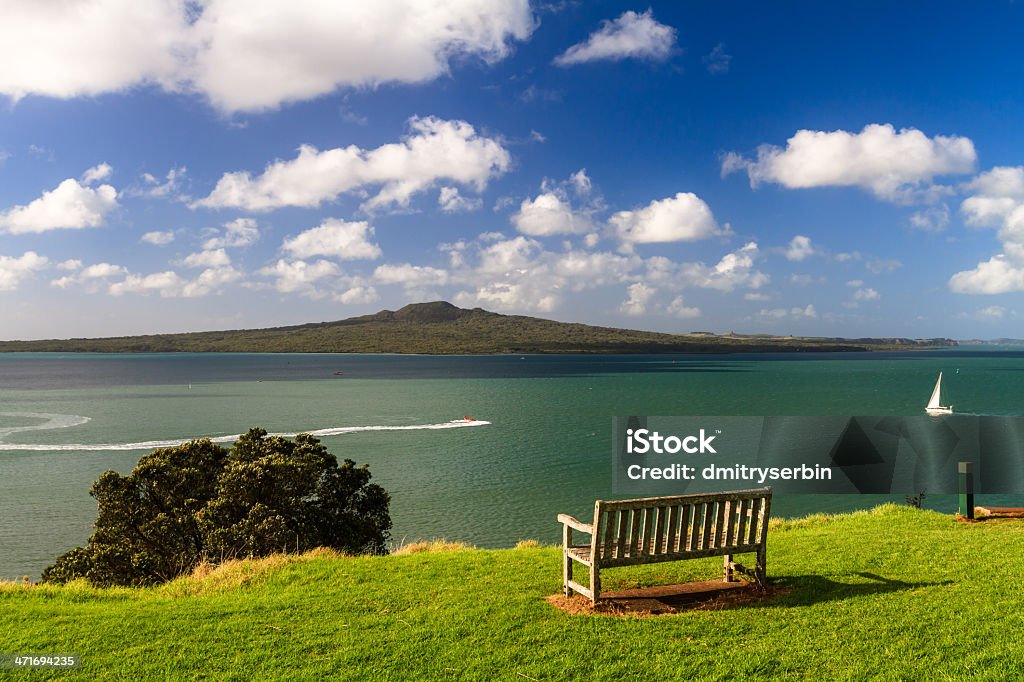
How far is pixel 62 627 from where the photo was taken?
7.19m

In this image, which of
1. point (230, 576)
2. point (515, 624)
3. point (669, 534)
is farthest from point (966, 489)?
point (230, 576)

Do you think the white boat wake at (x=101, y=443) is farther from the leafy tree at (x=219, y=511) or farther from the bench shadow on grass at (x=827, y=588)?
the bench shadow on grass at (x=827, y=588)

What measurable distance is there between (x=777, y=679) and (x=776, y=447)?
184ft

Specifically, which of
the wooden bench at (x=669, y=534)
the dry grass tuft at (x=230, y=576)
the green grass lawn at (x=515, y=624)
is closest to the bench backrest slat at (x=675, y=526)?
the wooden bench at (x=669, y=534)

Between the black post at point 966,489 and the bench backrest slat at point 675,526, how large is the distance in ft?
23.1

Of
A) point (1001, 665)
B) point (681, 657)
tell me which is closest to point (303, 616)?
point (681, 657)

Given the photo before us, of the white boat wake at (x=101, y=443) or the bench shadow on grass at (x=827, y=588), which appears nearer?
the bench shadow on grass at (x=827, y=588)

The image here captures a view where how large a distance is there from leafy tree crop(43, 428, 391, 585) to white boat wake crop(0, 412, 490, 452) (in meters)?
29.6

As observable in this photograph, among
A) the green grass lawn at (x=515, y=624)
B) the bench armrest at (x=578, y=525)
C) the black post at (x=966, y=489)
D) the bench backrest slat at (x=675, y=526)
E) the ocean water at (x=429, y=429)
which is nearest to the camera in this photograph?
the green grass lawn at (x=515, y=624)

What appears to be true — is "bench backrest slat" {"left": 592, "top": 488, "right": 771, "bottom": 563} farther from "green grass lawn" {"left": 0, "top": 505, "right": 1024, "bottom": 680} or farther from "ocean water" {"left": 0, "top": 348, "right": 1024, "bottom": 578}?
"ocean water" {"left": 0, "top": 348, "right": 1024, "bottom": 578}

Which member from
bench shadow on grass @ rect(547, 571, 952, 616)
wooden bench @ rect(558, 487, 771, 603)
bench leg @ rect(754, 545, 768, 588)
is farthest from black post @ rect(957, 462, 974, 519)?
bench leg @ rect(754, 545, 768, 588)

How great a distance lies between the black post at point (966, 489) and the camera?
1293 cm

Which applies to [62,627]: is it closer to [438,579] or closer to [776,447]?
[438,579]

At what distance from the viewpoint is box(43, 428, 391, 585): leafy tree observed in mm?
17969
